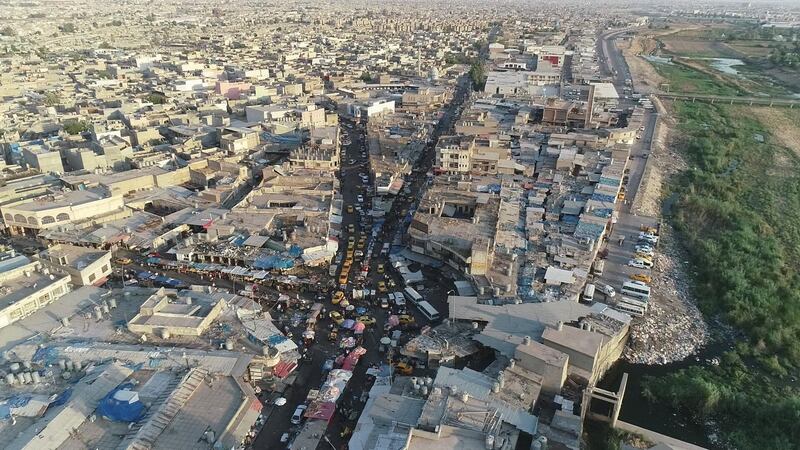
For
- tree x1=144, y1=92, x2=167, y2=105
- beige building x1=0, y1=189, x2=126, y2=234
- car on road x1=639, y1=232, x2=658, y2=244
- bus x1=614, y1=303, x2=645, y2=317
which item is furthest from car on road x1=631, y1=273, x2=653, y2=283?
tree x1=144, y1=92, x2=167, y2=105

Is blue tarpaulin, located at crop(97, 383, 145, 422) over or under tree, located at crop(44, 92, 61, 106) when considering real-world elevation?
under

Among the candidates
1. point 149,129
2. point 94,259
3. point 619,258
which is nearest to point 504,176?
point 619,258

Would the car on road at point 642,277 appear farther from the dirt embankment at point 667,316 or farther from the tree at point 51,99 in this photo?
the tree at point 51,99

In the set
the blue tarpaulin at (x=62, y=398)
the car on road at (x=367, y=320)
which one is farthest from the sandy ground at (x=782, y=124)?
the blue tarpaulin at (x=62, y=398)

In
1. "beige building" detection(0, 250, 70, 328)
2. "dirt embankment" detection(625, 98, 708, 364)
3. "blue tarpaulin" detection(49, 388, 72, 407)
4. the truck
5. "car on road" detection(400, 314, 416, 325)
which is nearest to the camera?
"blue tarpaulin" detection(49, 388, 72, 407)

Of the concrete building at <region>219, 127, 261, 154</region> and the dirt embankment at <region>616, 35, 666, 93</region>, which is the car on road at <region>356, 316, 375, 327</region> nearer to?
the concrete building at <region>219, 127, 261, 154</region>

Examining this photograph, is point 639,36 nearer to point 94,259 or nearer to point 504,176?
point 504,176
